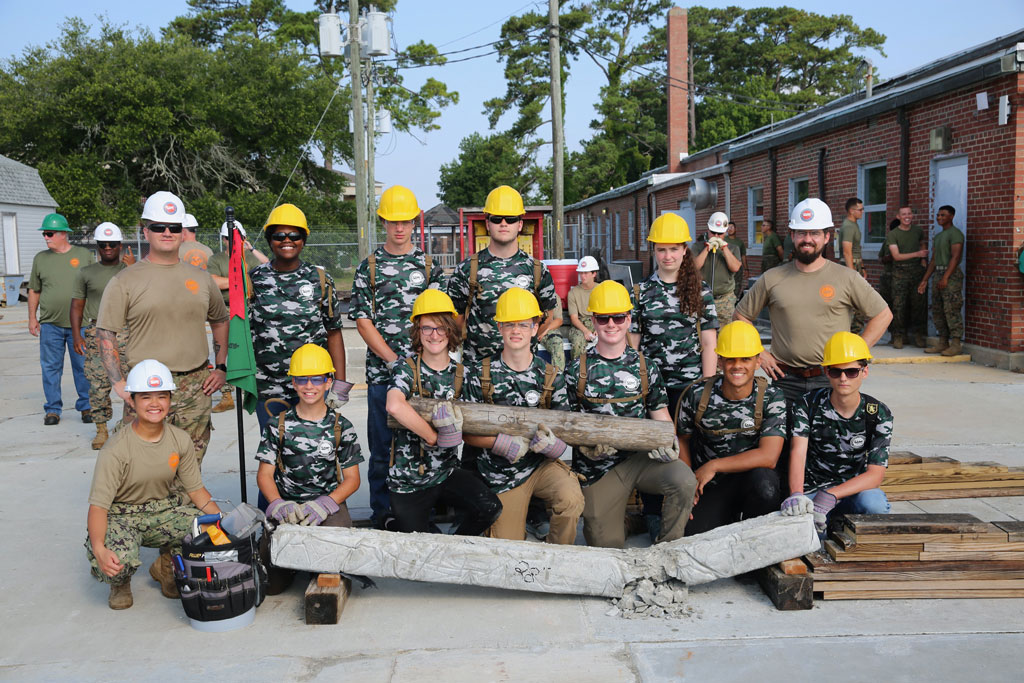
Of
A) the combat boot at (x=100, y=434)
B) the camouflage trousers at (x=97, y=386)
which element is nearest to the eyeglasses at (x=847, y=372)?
the camouflage trousers at (x=97, y=386)

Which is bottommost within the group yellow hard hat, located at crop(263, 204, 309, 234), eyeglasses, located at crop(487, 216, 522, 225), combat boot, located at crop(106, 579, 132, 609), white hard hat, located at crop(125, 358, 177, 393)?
combat boot, located at crop(106, 579, 132, 609)

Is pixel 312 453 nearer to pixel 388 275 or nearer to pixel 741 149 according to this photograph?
pixel 388 275

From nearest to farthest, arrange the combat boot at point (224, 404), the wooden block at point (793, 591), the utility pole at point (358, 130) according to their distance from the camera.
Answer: the wooden block at point (793, 591) < the combat boot at point (224, 404) < the utility pole at point (358, 130)

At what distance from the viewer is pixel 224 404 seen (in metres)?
10.2

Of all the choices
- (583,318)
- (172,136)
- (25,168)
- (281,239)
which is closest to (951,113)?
(583,318)

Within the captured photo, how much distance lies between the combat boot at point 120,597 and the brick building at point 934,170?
10375mm

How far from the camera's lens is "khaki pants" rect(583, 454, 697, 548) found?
193 inches

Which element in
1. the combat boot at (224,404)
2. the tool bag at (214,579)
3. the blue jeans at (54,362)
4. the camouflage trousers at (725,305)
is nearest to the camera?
the tool bag at (214,579)

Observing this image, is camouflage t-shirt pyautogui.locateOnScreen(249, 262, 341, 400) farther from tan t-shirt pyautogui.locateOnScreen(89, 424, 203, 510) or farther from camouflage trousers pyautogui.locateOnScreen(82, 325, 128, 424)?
camouflage trousers pyautogui.locateOnScreen(82, 325, 128, 424)

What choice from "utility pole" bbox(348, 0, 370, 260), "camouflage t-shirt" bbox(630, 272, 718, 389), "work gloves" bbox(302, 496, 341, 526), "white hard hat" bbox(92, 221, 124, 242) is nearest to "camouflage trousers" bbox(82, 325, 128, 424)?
"white hard hat" bbox(92, 221, 124, 242)

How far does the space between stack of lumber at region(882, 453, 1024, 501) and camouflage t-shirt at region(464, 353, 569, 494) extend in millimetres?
2629

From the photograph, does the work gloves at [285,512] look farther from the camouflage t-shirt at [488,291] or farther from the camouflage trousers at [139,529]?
the camouflage t-shirt at [488,291]

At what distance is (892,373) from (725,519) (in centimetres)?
702

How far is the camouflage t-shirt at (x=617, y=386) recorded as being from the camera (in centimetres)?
499
